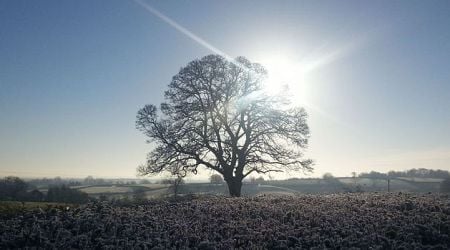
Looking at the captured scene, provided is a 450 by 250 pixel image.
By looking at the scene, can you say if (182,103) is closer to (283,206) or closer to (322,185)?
(283,206)

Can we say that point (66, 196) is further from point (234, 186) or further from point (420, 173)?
point (420, 173)

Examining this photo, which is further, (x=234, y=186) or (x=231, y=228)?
(x=234, y=186)

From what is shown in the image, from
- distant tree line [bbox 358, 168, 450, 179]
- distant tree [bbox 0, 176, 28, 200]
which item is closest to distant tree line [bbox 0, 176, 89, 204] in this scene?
distant tree [bbox 0, 176, 28, 200]

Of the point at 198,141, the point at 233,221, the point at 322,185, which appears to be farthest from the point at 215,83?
the point at 322,185

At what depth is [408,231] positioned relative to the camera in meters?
11.4

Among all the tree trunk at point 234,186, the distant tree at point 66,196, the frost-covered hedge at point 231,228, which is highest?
the tree trunk at point 234,186

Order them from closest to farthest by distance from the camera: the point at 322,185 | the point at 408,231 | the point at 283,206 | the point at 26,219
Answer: the point at 408,231
the point at 26,219
the point at 283,206
the point at 322,185

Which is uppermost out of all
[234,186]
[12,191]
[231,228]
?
[234,186]

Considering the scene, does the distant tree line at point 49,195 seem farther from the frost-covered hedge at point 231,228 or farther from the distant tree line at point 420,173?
the distant tree line at point 420,173

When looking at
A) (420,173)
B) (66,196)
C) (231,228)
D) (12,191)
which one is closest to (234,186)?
(66,196)

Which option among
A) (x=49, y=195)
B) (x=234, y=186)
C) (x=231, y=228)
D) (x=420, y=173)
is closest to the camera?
(x=231, y=228)

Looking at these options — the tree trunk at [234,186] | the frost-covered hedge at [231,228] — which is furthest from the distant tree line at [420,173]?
the frost-covered hedge at [231,228]

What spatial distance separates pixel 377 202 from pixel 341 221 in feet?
16.4

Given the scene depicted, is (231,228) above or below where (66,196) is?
above
